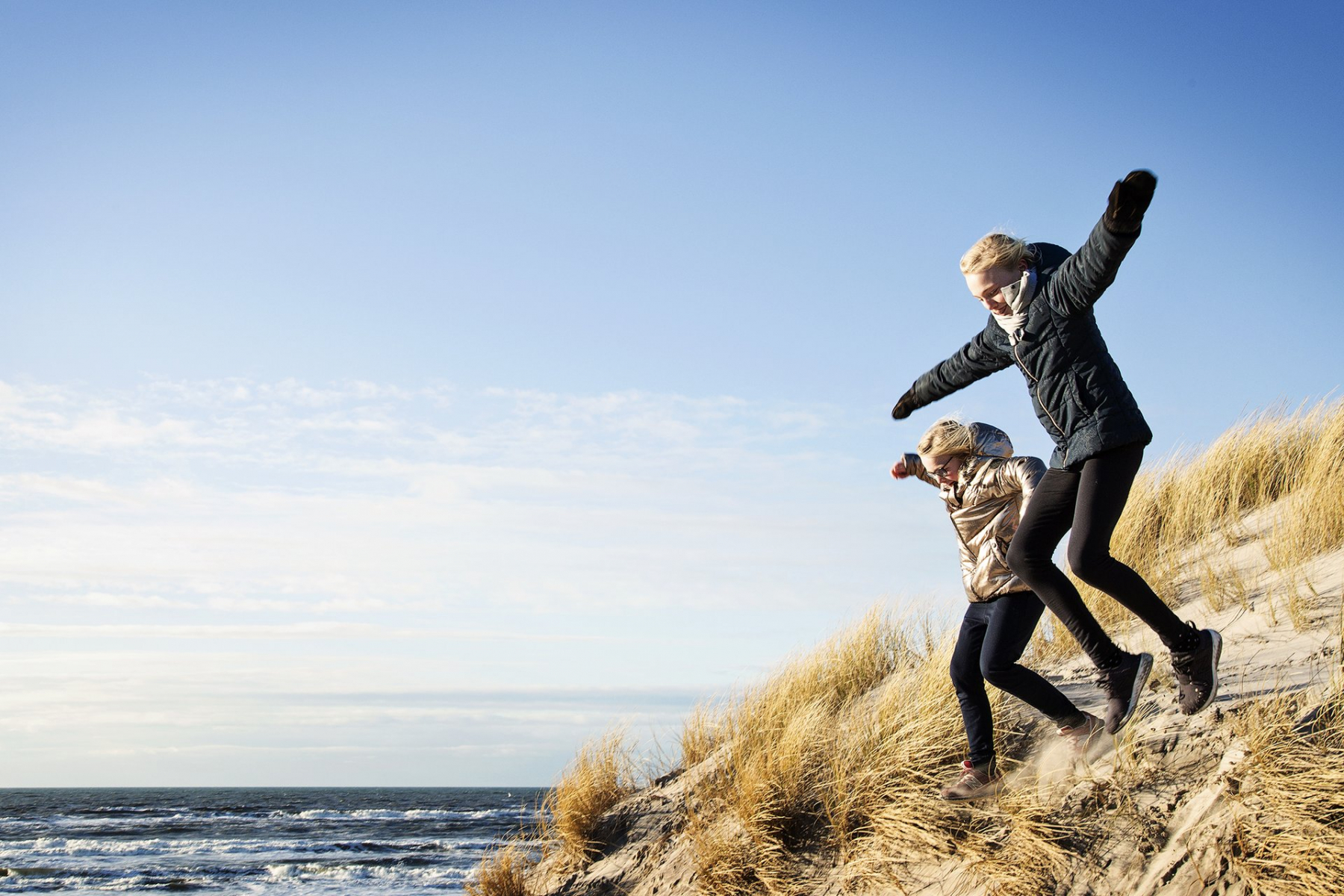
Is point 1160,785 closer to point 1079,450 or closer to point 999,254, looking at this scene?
point 1079,450

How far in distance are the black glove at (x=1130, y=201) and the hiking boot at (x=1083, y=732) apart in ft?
6.88

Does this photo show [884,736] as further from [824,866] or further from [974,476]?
[974,476]

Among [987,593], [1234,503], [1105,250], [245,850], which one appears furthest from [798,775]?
[245,850]

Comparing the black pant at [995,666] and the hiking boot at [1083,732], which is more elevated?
the black pant at [995,666]

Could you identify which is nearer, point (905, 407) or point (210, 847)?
point (905, 407)

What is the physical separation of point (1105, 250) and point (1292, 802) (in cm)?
198

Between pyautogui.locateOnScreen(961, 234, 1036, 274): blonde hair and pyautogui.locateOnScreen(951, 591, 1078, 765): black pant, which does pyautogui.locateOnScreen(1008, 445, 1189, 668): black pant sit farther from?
pyautogui.locateOnScreen(961, 234, 1036, 274): blonde hair

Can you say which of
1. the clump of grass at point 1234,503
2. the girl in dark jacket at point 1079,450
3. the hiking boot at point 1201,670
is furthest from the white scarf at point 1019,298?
the clump of grass at point 1234,503

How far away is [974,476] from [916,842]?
1.64m

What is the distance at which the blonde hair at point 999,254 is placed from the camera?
3443mm

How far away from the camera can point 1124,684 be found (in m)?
3.53

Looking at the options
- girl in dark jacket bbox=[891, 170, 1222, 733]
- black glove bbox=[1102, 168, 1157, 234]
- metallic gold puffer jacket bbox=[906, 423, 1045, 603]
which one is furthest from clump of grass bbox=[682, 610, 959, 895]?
black glove bbox=[1102, 168, 1157, 234]

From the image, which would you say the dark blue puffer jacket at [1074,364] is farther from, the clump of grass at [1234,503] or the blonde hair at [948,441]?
the clump of grass at [1234,503]

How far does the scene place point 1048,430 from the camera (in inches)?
138
